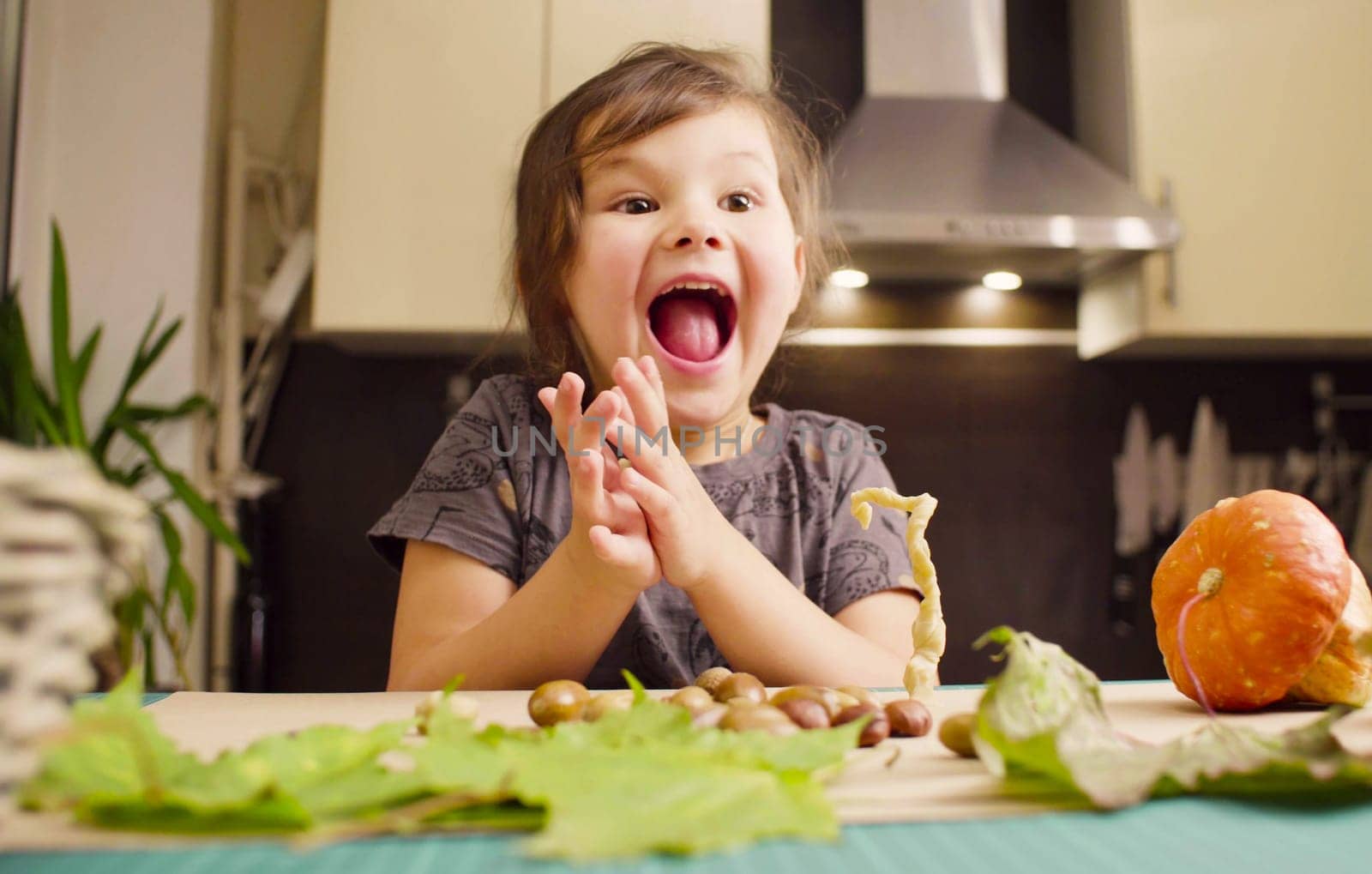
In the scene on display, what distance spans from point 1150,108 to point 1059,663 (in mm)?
2056

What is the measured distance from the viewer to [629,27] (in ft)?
6.90

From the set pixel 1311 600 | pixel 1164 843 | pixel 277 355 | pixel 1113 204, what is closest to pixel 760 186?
pixel 1311 600

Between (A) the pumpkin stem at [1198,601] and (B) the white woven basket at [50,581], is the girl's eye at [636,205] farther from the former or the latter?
(B) the white woven basket at [50,581]

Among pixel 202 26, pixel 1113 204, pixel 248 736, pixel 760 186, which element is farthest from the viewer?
pixel 202 26

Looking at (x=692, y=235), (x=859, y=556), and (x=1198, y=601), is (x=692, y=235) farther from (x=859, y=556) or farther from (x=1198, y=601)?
(x=1198, y=601)

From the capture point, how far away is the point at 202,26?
87.1 inches

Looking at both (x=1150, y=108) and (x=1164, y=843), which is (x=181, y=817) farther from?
(x=1150, y=108)

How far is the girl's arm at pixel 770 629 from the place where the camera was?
83 centimetres

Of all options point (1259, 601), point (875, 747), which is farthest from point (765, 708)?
point (1259, 601)

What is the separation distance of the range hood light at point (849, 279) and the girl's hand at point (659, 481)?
154cm

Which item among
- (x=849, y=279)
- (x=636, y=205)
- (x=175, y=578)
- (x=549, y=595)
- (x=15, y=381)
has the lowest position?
(x=175, y=578)

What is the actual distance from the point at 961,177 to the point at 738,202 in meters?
1.12

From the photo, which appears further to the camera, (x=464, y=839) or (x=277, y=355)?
(x=277, y=355)

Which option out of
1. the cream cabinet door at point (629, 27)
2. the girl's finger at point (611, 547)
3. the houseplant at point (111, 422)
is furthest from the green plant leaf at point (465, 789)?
the cream cabinet door at point (629, 27)
